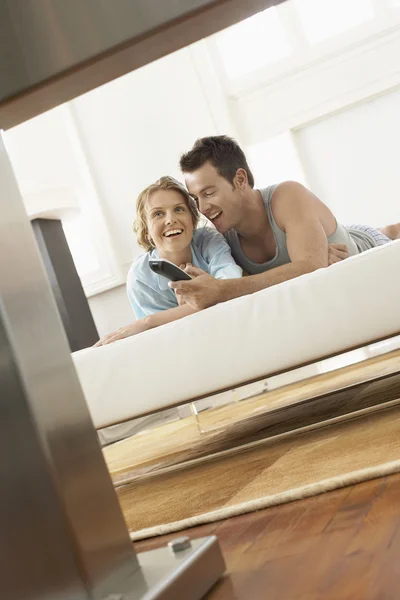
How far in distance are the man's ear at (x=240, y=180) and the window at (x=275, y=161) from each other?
76.5 inches

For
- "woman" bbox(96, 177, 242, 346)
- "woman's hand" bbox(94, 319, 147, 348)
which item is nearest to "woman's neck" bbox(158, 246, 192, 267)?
"woman" bbox(96, 177, 242, 346)

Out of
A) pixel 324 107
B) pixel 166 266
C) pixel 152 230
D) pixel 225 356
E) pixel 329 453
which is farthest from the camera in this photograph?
pixel 324 107

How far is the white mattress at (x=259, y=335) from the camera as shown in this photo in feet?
4.36

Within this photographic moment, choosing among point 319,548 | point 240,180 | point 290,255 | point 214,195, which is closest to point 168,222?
point 214,195

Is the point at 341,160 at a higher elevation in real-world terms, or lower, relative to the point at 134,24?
higher

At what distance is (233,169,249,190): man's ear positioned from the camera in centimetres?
221

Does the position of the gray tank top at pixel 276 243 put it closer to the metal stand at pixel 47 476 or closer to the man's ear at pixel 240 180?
the man's ear at pixel 240 180

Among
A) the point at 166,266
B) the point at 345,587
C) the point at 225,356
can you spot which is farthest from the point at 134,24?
the point at 166,266

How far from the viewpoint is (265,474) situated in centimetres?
106

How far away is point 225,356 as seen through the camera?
54.0 inches

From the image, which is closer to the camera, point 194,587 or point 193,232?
point 194,587

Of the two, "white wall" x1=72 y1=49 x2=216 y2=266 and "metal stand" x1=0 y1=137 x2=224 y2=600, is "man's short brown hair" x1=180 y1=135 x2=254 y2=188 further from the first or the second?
"white wall" x1=72 y1=49 x2=216 y2=266

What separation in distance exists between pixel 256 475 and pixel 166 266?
689mm

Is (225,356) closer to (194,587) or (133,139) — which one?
(194,587)
